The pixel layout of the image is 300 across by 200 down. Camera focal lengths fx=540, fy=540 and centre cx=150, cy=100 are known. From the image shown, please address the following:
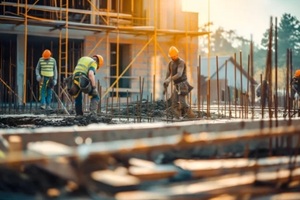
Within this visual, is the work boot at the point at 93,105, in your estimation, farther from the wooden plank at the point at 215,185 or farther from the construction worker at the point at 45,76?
the wooden plank at the point at 215,185

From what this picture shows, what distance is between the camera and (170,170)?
163 inches

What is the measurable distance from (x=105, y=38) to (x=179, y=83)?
35.1 ft

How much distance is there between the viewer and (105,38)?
2323 centimetres

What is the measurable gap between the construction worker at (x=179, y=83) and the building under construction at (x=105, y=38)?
7.96 meters

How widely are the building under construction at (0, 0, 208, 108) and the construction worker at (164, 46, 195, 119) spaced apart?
26.1 feet

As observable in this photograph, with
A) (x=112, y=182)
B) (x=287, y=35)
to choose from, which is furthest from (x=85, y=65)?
(x=287, y=35)

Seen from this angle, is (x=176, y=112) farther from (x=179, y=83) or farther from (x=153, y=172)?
(x=153, y=172)

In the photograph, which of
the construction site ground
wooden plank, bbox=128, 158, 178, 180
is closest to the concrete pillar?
the construction site ground

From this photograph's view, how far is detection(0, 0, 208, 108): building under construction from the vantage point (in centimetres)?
2161

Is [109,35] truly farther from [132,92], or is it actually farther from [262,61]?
[262,61]

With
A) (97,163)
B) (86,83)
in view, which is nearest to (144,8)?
(86,83)

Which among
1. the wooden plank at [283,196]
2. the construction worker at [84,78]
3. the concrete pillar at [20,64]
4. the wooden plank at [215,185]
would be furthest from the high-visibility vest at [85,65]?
the concrete pillar at [20,64]

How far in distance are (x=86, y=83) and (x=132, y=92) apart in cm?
1193

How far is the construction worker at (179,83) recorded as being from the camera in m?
13.0
